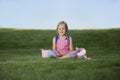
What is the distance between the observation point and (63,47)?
1467cm

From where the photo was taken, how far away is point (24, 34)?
84.9 ft

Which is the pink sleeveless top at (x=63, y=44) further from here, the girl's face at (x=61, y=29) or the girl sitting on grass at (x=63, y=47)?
the girl's face at (x=61, y=29)

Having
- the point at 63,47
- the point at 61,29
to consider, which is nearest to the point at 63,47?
the point at 63,47

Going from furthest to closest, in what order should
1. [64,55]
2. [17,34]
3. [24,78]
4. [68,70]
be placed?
[17,34] → [64,55] → [68,70] → [24,78]

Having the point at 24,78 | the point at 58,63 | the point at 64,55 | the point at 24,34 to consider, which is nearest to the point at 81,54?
the point at 64,55

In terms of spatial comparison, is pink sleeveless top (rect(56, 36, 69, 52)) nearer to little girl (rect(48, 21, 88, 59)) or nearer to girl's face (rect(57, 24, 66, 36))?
little girl (rect(48, 21, 88, 59))

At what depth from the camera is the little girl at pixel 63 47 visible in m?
14.3

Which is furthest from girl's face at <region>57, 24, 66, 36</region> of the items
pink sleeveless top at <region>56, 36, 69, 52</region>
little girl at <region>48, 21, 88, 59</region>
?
pink sleeveless top at <region>56, 36, 69, 52</region>

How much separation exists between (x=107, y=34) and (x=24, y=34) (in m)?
5.23

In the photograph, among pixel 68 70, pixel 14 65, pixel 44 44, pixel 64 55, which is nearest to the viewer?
pixel 68 70

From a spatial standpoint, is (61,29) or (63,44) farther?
(63,44)

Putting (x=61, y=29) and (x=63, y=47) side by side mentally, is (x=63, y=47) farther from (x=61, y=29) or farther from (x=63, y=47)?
(x=61, y=29)

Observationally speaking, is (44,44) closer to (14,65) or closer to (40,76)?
(14,65)

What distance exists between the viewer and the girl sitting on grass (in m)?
14.3
